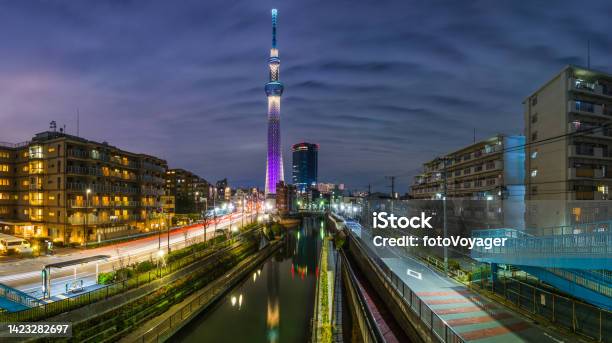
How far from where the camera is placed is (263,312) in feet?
80.2

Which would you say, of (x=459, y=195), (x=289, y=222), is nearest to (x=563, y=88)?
(x=459, y=195)

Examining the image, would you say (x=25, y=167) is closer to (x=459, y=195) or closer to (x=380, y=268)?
(x=380, y=268)

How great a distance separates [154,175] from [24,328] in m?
36.7

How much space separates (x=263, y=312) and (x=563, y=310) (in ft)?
59.3

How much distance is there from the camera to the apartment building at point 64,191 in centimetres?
3219

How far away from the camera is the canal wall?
51.8 feet

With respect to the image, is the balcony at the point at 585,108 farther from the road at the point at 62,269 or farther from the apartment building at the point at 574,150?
the road at the point at 62,269

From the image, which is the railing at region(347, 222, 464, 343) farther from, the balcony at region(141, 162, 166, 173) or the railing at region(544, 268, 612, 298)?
the balcony at region(141, 162, 166, 173)

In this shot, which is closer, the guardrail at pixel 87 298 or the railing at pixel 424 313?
the railing at pixel 424 313

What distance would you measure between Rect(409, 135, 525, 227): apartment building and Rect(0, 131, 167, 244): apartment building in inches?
1263

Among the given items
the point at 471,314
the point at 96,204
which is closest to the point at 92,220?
the point at 96,204

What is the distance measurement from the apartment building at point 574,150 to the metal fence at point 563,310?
979 centimetres

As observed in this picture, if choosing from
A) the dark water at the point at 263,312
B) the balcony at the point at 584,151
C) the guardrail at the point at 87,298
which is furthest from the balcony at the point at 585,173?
the guardrail at the point at 87,298

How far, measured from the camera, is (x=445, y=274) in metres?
17.6
